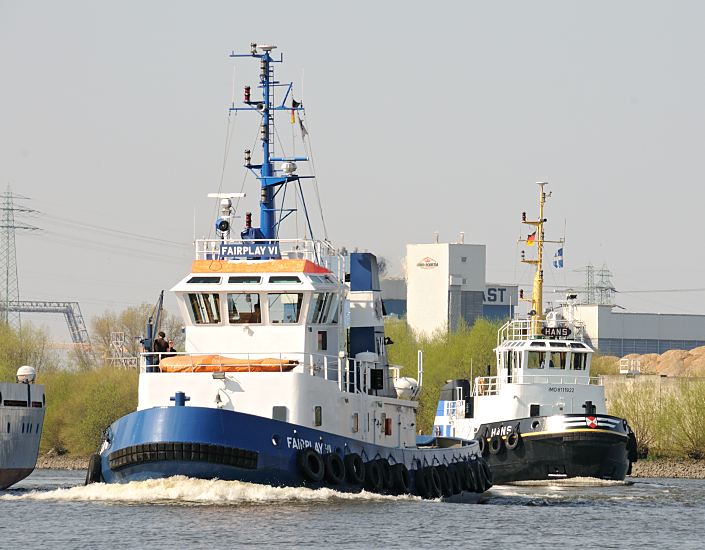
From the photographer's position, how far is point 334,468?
37.2m

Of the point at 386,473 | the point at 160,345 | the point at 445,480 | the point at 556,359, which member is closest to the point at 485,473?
the point at 445,480

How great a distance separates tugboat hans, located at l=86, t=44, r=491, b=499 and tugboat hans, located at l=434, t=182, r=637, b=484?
10928 millimetres

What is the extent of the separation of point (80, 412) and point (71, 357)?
20.8 meters

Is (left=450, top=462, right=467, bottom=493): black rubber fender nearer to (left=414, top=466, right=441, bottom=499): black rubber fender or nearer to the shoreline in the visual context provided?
(left=414, top=466, right=441, bottom=499): black rubber fender

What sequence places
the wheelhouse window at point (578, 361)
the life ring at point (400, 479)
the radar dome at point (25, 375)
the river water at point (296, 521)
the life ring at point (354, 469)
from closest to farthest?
the river water at point (296, 521) < the life ring at point (354, 469) < the life ring at point (400, 479) < the radar dome at point (25, 375) < the wheelhouse window at point (578, 361)

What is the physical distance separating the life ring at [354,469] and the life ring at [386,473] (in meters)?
0.96

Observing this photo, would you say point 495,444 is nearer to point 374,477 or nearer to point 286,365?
point 374,477

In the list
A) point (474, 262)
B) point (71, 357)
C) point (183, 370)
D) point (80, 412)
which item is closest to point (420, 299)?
point (474, 262)

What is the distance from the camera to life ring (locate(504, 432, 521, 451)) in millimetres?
56812

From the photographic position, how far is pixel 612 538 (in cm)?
3444

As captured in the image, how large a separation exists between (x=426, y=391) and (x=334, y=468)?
45864 millimetres

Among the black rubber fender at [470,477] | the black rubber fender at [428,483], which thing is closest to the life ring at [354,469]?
the black rubber fender at [428,483]

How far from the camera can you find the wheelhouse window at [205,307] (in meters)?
39.2

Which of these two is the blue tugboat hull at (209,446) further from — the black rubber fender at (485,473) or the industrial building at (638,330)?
the industrial building at (638,330)
